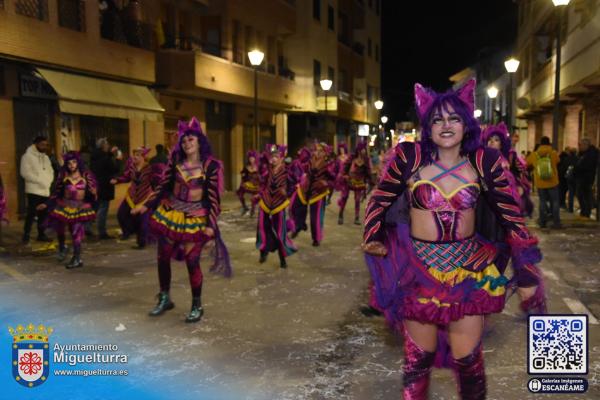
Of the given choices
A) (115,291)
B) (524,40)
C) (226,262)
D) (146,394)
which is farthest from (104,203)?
(524,40)

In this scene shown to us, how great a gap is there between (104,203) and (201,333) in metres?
7.20

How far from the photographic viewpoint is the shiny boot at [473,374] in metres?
3.41

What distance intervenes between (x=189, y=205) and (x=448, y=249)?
340 cm

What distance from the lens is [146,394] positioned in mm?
4312

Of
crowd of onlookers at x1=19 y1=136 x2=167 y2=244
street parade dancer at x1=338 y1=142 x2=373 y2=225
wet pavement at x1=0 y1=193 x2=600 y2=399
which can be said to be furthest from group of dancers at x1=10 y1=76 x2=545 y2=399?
street parade dancer at x1=338 y1=142 x2=373 y2=225

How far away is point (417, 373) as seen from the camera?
11.4ft

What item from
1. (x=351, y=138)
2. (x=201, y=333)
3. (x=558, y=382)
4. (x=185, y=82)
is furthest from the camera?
(x=351, y=138)

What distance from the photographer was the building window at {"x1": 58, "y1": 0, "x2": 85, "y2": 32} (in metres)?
15.7

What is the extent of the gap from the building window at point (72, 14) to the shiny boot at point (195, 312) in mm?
12108

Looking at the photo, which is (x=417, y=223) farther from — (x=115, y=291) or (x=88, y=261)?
(x=88, y=261)

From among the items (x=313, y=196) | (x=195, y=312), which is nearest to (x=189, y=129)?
(x=195, y=312)

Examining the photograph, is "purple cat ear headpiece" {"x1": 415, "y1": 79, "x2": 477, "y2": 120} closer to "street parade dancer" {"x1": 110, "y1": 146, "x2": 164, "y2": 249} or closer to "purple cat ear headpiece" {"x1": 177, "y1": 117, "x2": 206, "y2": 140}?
"purple cat ear headpiece" {"x1": 177, "y1": 117, "x2": 206, "y2": 140}

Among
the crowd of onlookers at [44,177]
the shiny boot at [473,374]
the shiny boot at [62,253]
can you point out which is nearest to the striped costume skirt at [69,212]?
the shiny boot at [62,253]

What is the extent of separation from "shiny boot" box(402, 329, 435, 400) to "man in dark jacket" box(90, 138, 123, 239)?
967 cm
